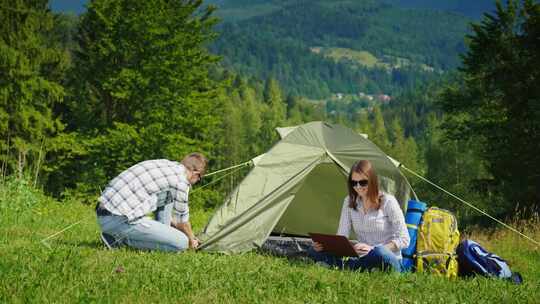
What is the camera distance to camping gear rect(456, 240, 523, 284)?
6.05 metres

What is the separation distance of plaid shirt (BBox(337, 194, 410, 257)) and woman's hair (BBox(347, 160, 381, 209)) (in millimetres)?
74

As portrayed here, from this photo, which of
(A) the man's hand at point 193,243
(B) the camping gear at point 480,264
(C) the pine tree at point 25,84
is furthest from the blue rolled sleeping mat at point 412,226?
(C) the pine tree at point 25,84

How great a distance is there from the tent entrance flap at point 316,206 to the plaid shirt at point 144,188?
389 centimetres

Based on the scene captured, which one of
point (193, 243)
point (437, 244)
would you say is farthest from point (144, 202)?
point (437, 244)

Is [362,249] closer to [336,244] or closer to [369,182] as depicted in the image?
[336,244]

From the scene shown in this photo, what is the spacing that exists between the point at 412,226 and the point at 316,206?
391cm

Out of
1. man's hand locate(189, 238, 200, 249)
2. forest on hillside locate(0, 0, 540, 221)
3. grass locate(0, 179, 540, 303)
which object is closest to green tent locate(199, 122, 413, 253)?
man's hand locate(189, 238, 200, 249)

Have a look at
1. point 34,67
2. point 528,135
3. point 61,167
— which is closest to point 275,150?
point 528,135

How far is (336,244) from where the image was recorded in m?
6.07

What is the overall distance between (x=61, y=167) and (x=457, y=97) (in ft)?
57.9

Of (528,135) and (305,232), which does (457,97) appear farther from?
(305,232)

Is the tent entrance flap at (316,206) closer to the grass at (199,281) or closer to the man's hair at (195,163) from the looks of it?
the grass at (199,281)

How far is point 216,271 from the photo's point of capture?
18.3 feet

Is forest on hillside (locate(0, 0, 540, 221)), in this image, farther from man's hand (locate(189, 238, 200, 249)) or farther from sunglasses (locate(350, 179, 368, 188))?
man's hand (locate(189, 238, 200, 249))
